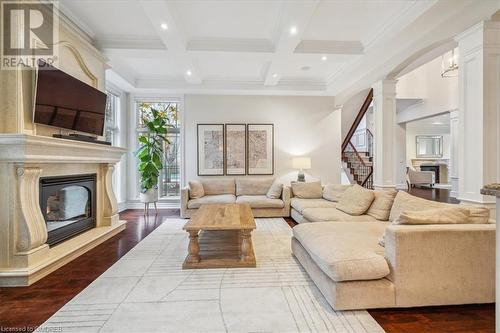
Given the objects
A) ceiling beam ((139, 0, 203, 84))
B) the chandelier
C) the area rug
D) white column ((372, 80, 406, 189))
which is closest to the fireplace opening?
the area rug

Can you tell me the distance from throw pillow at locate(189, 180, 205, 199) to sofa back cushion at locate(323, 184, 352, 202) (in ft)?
8.67

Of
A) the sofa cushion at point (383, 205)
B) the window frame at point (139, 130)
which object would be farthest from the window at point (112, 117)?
the sofa cushion at point (383, 205)

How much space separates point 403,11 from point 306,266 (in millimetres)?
3221

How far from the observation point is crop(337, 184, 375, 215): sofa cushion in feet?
11.9

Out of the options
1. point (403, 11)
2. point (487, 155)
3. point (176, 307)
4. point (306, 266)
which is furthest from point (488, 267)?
point (403, 11)

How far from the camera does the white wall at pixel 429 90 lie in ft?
24.1

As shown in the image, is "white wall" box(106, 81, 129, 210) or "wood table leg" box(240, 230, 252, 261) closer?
"wood table leg" box(240, 230, 252, 261)

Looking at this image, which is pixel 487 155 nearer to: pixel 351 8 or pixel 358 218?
pixel 358 218

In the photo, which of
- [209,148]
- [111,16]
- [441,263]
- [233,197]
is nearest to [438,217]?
[441,263]

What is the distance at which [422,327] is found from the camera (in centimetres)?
182

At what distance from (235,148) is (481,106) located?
4635mm

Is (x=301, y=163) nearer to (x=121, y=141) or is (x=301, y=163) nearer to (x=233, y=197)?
(x=233, y=197)

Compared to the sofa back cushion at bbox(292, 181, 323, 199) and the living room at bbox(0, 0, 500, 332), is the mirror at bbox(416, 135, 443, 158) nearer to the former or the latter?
the living room at bbox(0, 0, 500, 332)

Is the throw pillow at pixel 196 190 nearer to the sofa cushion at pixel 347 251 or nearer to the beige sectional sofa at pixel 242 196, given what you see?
the beige sectional sofa at pixel 242 196
